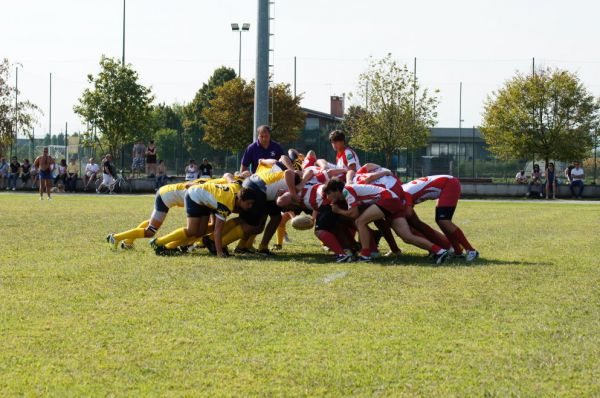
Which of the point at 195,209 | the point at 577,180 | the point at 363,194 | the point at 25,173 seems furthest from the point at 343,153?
the point at 25,173

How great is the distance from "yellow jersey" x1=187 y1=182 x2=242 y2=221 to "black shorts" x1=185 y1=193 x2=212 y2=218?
0.06m

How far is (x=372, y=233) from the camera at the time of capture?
1231 centimetres

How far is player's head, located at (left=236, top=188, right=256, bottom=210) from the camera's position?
38.6ft

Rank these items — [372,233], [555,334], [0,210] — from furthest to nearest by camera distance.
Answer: [0,210] < [372,233] < [555,334]

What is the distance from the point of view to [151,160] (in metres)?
41.9

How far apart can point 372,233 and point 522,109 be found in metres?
32.8

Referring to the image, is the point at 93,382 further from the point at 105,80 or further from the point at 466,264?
the point at 105,80

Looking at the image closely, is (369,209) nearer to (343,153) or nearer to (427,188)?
(427,188)

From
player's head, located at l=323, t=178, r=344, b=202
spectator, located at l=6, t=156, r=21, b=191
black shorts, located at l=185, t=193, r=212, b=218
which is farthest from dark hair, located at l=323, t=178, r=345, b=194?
spectator, located at l=6, t=156, r=21, b=191

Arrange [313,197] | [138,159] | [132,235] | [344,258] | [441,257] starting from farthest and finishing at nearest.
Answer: [138,159], [132,235], [313,197], [344,258], [441,257]

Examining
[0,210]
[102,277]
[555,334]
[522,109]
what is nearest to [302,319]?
[555,334]

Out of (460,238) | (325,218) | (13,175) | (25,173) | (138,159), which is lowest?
(460,238)

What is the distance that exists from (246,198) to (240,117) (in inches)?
1611

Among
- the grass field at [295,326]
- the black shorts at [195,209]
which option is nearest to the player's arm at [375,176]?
the grass field at [295,326]
